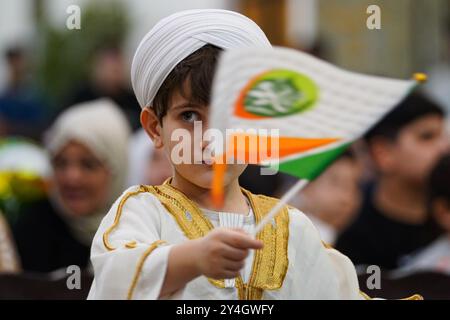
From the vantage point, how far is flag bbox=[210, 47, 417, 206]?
264 centimetres

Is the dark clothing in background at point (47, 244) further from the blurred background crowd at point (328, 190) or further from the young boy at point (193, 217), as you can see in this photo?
the young boy at point (193, 217)

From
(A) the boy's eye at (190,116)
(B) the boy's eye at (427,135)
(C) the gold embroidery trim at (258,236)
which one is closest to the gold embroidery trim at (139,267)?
(C) the gold embroidery trim at (258,236)

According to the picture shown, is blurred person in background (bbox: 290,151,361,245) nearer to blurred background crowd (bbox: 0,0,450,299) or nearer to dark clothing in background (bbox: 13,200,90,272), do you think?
blurred background crowd (bbox: 0,0,450,299)

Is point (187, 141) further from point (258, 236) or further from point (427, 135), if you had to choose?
point (427, 135)

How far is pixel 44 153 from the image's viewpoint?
27.3 feet

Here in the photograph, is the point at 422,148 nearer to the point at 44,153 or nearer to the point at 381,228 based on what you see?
the point at 381,228

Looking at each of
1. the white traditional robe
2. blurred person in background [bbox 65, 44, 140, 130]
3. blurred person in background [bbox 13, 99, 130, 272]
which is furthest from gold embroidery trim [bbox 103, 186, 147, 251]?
blurred person in background [bbox 65, 44, 140, 130]

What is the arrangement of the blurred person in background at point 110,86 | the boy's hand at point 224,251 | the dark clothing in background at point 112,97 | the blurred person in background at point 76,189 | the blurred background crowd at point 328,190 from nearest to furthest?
the boy's hand at point 224,251, the blurred background crowd at point 328,190, the blurred person in background at point 76,189, the dark clothing in background at point 112,97, the blurred person in background at point 110,86

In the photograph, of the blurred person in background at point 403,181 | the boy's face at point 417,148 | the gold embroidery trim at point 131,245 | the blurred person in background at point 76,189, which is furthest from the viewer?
the boy's face at point 417,148

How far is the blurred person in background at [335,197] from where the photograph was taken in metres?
6.28

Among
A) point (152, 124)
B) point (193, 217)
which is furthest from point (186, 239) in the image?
point (152, 124)

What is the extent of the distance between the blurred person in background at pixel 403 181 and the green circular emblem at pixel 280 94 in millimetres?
3327

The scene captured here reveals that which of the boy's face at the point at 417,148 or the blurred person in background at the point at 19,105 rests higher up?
the boy's face at the point at 417,148
